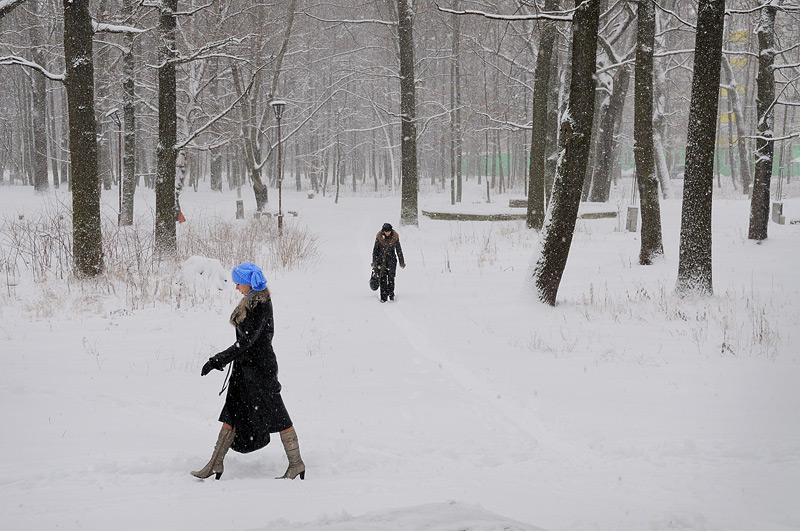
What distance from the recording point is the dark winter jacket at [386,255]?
11.1 metres

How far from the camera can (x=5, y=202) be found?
23.4 meters

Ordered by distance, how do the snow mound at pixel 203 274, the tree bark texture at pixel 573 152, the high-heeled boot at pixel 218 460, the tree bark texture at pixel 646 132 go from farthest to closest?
the tree bark texture at pixel 646 132 < the snow mound at pixel 203 274 < the tree bark texture at pixel 573 152 < the high-heeled boot at pixel 218 460

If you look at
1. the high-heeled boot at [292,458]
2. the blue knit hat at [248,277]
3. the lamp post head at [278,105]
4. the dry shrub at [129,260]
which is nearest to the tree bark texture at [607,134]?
the lamp post head at [278,105]

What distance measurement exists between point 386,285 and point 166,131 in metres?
5.98

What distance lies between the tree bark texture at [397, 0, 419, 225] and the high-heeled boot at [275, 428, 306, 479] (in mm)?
15810

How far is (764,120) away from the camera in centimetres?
1462

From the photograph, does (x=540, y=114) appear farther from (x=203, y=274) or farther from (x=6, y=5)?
(x=6, y=5)

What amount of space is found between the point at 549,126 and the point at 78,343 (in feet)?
54.8

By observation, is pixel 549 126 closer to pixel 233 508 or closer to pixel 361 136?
pixel 233 508

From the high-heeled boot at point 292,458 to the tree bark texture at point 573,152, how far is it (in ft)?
20.7

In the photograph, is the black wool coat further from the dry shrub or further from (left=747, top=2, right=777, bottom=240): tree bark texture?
(left=747, top=2, right=777, bottom=240): tree bark texture

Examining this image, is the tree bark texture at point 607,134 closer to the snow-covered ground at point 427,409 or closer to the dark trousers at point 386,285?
the snow-covered ground at point 427,409

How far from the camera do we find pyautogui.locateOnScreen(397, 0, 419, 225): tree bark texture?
65.4 ft

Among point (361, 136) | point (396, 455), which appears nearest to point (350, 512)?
point (396, 455)
